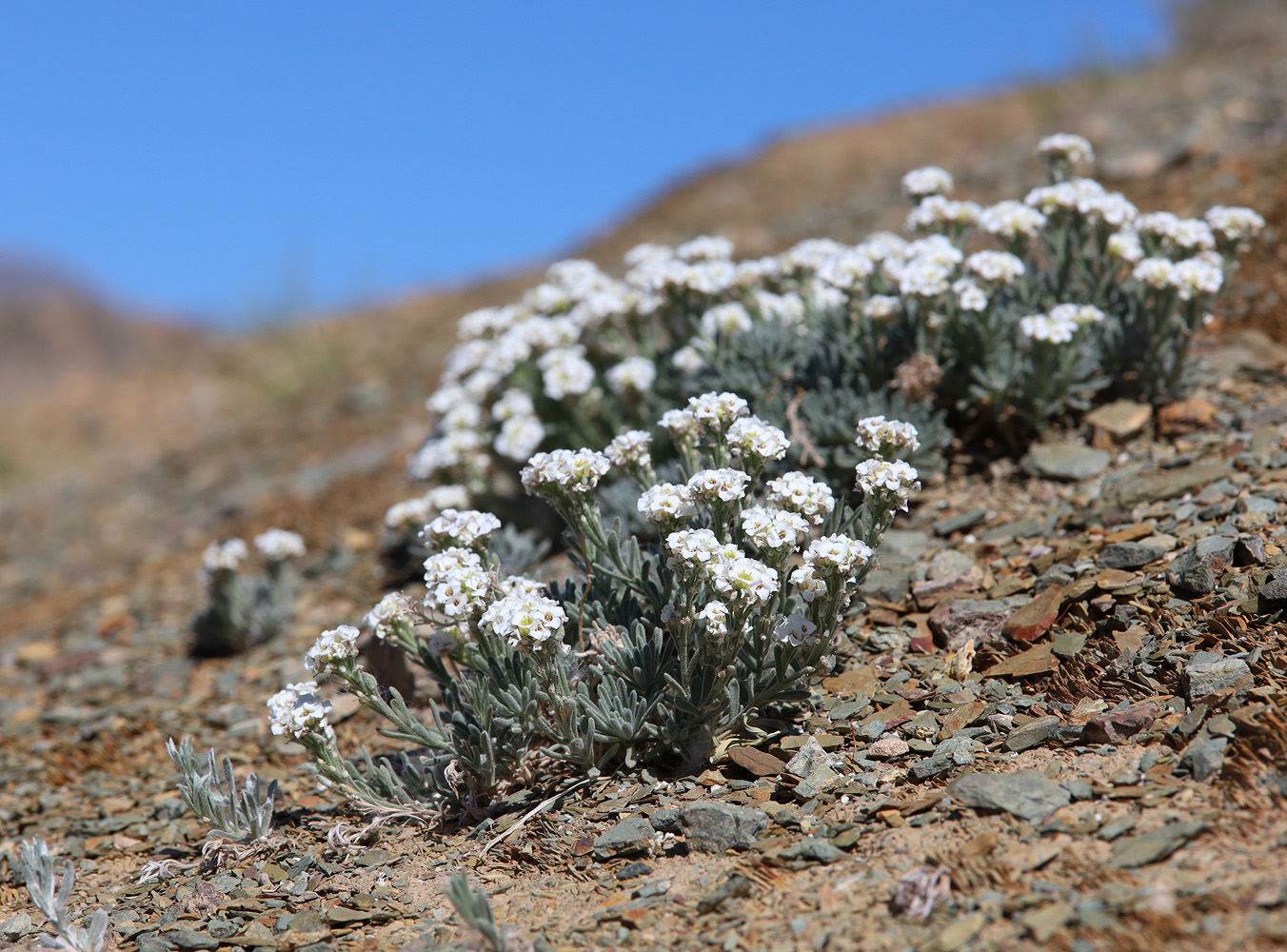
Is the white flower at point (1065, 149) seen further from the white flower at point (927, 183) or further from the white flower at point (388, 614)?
the white flower at point (388, 614)

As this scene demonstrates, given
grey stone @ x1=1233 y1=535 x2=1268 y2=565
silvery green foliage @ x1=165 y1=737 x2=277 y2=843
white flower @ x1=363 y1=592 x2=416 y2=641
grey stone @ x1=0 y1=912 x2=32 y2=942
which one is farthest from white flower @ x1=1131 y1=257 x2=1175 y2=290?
grey stone @ x1=0 y1=912 x2=32 y2=942

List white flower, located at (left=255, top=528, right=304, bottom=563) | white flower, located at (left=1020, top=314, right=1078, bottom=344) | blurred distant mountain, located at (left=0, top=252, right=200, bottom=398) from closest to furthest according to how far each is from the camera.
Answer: white flower, located at (left=1020, top=314, right=1078, bottom=344) < white flower, located at (left=255, top=528, right=304, bottom=563) < blurred distant mountain, located at (left=0, top=252, right=200, bottom=398)

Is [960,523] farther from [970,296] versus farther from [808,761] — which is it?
[808,761]

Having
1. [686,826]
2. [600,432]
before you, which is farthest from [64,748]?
[686,826]

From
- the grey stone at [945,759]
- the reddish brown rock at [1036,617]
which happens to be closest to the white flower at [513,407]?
the reddish brown rock at [1036,617]

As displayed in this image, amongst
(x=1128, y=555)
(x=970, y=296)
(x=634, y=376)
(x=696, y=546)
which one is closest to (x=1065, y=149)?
(x=970, y=296)

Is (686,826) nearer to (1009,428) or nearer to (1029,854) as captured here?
(1029,854)

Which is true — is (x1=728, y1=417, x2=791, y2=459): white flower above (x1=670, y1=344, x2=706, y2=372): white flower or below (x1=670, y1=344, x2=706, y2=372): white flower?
below

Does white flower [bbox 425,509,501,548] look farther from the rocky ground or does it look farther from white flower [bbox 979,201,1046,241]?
white flower [bbox 979,201,1046,241]
